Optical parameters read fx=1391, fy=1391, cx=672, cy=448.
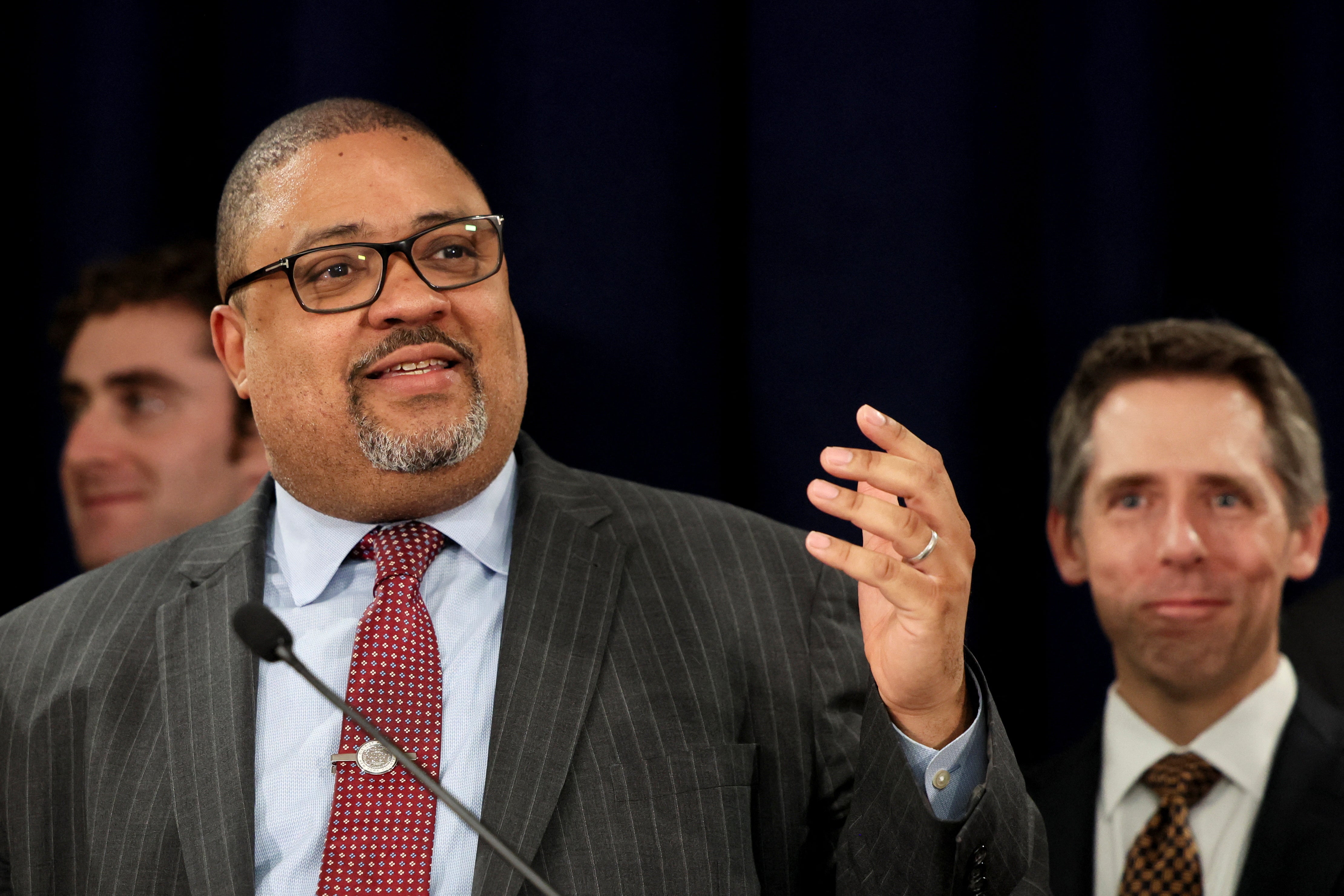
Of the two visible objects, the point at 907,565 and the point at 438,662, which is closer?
the point at 907,565

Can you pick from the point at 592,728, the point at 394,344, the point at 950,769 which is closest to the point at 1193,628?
the point at 950,769

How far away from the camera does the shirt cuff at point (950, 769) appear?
1.29 metres

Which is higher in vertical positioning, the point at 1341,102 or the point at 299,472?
the point at 1341,102

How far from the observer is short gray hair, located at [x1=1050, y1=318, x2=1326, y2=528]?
1.73 metres

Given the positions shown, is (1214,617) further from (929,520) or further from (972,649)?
(929,520)

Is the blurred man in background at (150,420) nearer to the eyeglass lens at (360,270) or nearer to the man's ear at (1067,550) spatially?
the eyeglass lens at (360,270)

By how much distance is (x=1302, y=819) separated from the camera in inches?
62.5

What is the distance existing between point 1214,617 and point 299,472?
1098 mm

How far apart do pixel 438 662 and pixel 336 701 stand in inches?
15.3

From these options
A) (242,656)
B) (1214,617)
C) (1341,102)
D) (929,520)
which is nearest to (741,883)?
(929,520)

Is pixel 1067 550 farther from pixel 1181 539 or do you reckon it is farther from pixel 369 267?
pixel 369 267

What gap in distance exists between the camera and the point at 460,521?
1.57m

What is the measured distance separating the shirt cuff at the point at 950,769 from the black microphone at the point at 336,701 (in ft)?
1.26

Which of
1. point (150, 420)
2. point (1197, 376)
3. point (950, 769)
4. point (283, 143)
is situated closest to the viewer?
point (950, 769)
